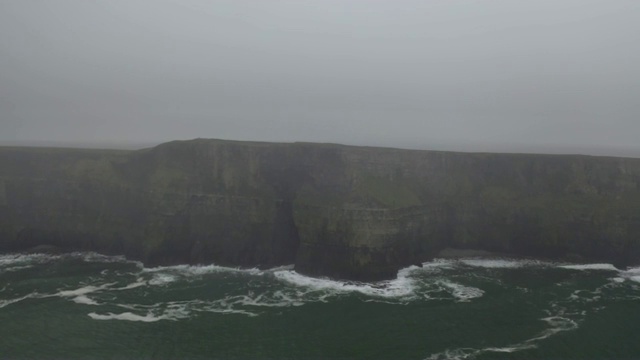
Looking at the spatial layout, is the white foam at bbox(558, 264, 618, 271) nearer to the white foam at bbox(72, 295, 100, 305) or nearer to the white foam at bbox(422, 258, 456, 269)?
the white foam at bbox(422, 258, 456, 269)

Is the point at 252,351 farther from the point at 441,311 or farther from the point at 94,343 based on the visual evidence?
the point at 441,311

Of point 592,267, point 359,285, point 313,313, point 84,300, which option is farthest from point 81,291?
point 592,267

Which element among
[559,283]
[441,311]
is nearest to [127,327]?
[441,311]

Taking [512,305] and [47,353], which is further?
[512,305]

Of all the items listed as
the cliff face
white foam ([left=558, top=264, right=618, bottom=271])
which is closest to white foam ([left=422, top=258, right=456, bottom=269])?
the cliff face

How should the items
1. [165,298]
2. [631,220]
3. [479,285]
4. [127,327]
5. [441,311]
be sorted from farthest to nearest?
[631,220] → [479,285] → [165,298] → [441,311] → [127,327]

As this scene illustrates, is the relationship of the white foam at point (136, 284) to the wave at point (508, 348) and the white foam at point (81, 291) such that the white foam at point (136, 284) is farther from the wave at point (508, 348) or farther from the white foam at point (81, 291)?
the wave at point (508, 348)

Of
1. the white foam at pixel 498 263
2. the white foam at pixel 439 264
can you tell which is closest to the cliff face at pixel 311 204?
the white foam at pixel 439 264

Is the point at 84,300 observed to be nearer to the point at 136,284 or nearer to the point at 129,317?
the point at 136,284
